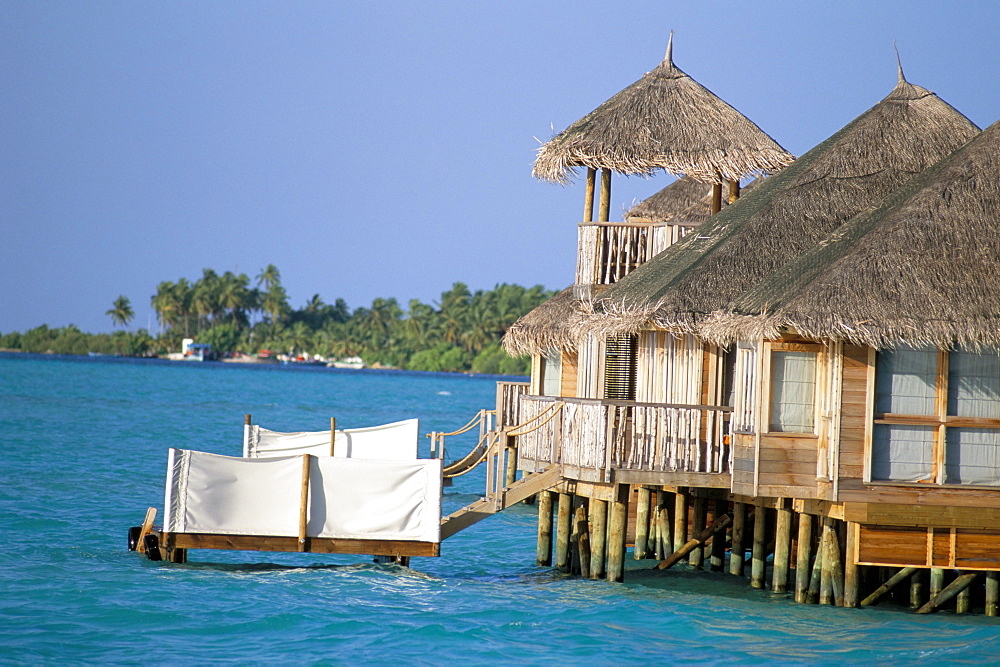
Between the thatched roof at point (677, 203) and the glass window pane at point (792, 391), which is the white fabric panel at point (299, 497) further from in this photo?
the thatched roof at point (677, 203)

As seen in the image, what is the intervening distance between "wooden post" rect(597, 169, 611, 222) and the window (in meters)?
6.29

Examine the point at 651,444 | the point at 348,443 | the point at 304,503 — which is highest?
the point at 651,444

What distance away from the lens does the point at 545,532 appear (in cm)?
2008

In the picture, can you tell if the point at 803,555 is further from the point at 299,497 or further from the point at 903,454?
the point at 299,497

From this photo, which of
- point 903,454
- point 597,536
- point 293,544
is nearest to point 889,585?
point 903,454

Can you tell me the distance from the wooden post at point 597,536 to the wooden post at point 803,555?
261cm

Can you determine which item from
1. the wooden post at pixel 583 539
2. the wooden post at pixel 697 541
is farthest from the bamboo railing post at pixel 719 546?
the wooden post at pixel 583 539

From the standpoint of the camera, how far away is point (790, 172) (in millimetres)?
18109

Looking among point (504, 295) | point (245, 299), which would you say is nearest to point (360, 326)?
point (245, 299)

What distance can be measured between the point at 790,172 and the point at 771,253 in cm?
214

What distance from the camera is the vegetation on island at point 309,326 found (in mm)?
149000

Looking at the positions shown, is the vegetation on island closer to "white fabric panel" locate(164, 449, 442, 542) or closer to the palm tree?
the palm tree

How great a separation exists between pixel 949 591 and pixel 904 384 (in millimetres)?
2847

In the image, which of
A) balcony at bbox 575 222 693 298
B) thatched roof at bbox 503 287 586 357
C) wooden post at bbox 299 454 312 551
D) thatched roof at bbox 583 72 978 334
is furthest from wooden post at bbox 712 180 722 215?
wooden post at bbox 299 454 312 551
